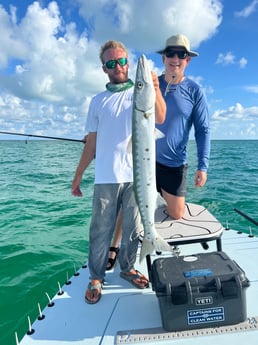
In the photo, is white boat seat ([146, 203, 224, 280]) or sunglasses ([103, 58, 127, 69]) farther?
white boat seat ([146, 203, 224, 280])

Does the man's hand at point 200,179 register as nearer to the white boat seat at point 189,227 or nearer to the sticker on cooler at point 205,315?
the white boat seat at point 189,227

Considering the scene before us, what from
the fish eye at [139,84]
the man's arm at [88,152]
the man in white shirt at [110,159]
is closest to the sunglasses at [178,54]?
the man in white shirt at [110,159]

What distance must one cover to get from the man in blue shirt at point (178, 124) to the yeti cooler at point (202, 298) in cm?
140

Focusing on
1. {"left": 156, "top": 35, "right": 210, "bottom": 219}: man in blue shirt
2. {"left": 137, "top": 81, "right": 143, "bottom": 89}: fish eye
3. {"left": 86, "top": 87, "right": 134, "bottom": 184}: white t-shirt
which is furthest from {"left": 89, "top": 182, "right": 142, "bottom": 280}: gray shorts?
{"left": 137, "top": 81, "right": 143, "bottom": 89}: fish eye

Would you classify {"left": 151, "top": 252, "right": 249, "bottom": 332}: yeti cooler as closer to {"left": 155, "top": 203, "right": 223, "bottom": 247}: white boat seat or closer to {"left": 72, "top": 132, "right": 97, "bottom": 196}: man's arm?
{"left": 155, "top": 203, "right": 223, "bottom": 247}: white boat seat

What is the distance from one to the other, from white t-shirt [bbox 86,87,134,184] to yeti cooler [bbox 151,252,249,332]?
1.17 m

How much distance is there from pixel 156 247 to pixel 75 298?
3.98 feet

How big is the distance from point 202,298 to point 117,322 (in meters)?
0.90

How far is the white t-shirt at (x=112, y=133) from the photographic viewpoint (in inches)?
126

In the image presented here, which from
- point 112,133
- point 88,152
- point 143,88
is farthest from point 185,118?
point 143,88

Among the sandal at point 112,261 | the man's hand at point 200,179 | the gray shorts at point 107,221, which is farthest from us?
the sandal at point 112,261

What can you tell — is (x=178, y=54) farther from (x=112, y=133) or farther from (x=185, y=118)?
(x=112, y=133)

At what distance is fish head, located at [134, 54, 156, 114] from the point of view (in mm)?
2449

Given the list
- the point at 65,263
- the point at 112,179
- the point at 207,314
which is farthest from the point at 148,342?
the point at 65,263
